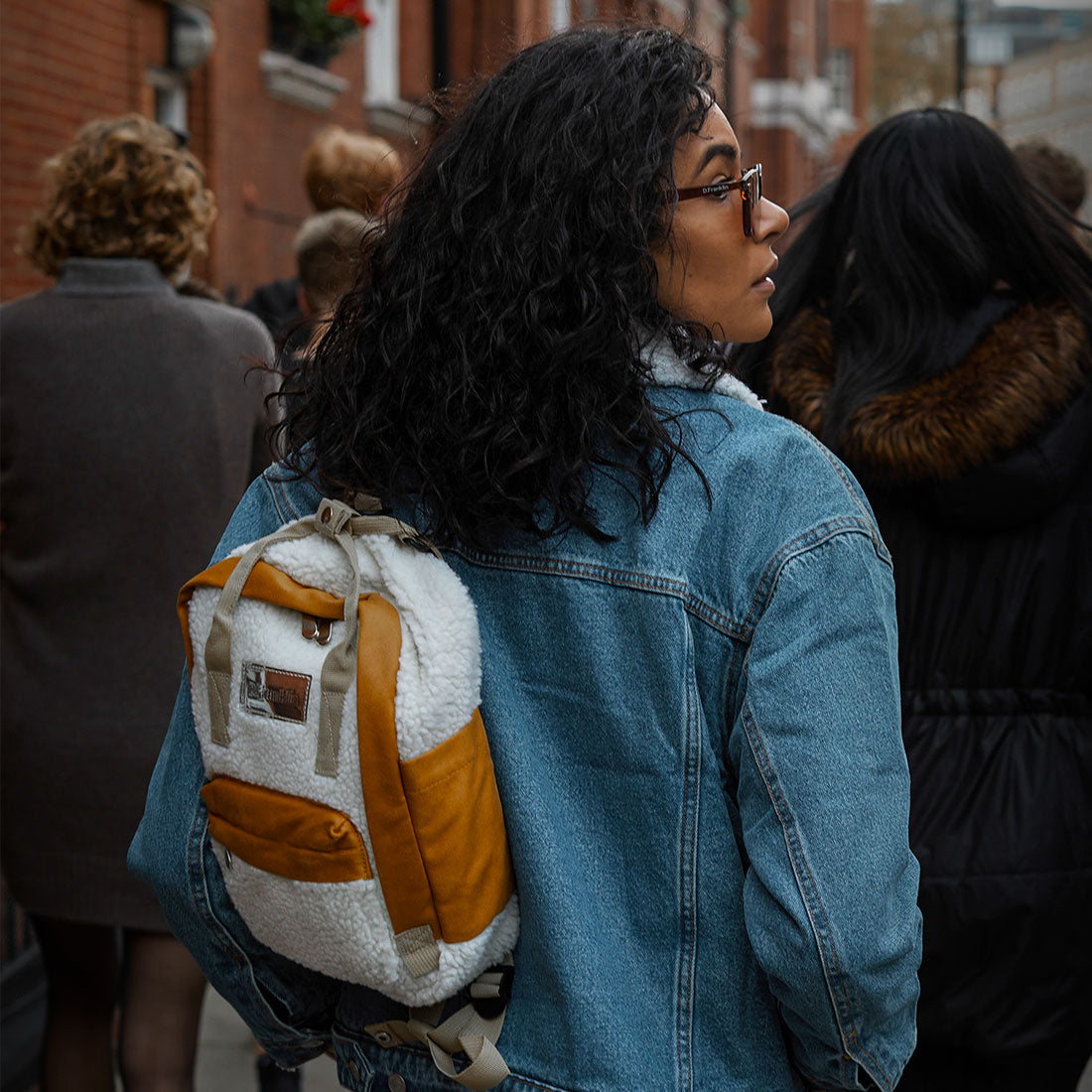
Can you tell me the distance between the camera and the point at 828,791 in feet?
4.64

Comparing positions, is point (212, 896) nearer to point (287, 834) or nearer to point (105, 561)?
point (287, 834)

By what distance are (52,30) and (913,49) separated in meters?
42.6

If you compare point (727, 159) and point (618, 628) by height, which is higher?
point (727, 159)

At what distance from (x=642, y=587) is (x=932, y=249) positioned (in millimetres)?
1153

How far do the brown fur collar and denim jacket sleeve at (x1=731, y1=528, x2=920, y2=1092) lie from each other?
823mm

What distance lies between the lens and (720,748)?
1536mm

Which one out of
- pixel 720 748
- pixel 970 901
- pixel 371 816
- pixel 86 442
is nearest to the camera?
pixel 371 816

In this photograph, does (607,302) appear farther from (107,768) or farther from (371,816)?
(107,768)

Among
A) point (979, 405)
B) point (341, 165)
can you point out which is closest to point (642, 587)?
point (979, 405)

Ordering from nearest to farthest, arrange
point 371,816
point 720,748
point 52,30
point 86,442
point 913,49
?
1. point 371,816
2. point 720,748
3. point 86,442
4. point 52,30
5. point 913,49

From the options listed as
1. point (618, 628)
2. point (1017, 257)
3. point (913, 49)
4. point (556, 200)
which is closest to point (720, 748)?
point (618, 628)

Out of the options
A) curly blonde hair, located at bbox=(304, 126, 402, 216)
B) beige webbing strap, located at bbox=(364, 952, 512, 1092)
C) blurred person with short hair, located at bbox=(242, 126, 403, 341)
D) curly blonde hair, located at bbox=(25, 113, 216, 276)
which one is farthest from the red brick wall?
beige webbing strap, located at bbox=(364, 952, 512, 1092)

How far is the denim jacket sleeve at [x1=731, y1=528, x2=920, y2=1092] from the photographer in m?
1.42

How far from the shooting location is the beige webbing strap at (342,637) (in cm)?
142
